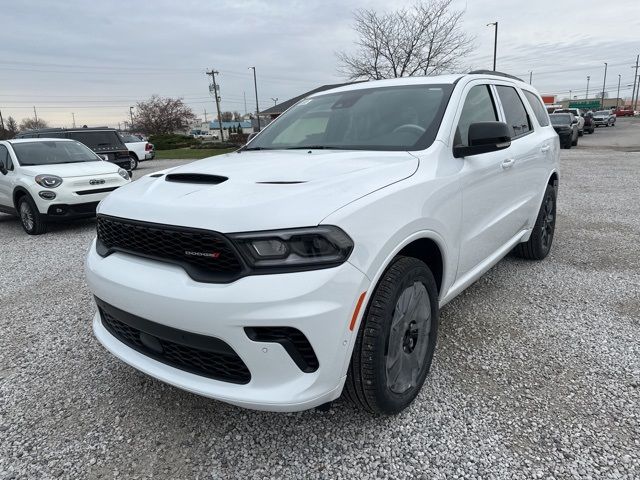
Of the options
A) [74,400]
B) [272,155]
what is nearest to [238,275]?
[272,155]

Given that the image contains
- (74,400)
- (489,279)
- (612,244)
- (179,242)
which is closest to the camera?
(179,242)

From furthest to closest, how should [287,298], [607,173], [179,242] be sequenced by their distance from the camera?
[607,173]
[179,242]
[287,298]

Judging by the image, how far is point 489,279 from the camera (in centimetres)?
438

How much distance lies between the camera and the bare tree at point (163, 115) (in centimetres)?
5769

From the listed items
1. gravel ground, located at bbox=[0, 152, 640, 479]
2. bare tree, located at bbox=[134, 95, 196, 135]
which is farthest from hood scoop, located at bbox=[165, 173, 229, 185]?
bare tree, located at bbox=[134, 95, 196, 135]

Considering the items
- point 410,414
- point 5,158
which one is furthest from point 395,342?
point 5,158

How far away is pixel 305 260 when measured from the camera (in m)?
1.85

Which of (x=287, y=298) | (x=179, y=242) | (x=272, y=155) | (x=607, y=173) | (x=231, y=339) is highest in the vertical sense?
(x=272, y=155)

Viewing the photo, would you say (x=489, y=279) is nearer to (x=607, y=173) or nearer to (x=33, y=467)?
(x=33, y=467)

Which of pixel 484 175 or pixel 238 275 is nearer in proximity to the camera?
pixel 238 275

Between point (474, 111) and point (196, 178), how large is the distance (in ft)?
6.57

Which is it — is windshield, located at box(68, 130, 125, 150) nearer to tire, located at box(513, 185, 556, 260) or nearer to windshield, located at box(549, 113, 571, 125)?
tire, located at box(513, 185, 556, 260)

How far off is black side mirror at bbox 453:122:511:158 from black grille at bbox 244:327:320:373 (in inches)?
61.3

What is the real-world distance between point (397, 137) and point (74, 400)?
2.50 metres
